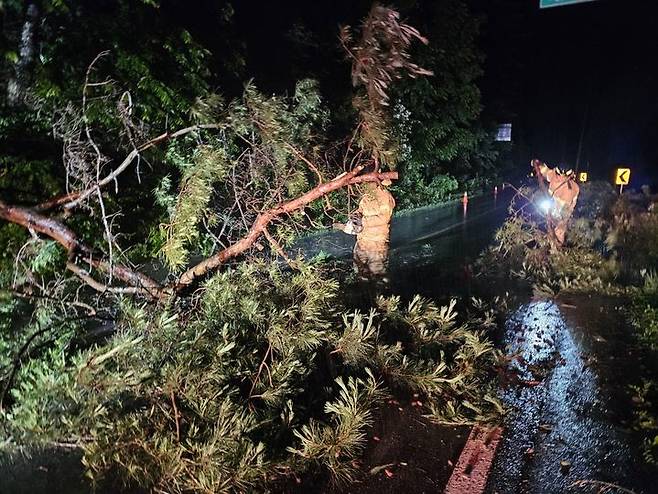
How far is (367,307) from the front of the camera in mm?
6102

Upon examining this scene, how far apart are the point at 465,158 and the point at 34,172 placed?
63.5ft

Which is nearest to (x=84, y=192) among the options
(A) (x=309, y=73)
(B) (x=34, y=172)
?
(B) (x=34, y=172)

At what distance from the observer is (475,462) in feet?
11.8

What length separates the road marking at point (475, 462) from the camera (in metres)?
3.32

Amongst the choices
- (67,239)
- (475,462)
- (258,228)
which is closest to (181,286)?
(258,228)

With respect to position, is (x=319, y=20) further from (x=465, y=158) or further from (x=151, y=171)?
(x=465, y=158)

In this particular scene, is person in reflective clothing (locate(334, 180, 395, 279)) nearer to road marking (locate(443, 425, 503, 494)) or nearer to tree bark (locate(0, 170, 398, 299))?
tree bark (locate(0, 170, 398, 299))

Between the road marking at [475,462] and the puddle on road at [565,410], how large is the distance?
0.22 feet

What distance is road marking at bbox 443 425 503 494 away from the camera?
3.32 metres

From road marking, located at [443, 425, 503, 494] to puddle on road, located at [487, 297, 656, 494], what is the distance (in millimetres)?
66

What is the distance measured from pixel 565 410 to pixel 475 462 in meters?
1.17

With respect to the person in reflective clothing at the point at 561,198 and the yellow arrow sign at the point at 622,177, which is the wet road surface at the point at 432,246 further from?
the yellow arrow sign at the point at 622,177

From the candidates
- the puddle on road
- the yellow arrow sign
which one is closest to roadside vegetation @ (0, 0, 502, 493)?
the puddle on road

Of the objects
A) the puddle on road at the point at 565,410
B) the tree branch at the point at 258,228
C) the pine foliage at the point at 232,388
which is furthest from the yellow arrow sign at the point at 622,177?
the tree branch at the point at 258,228
